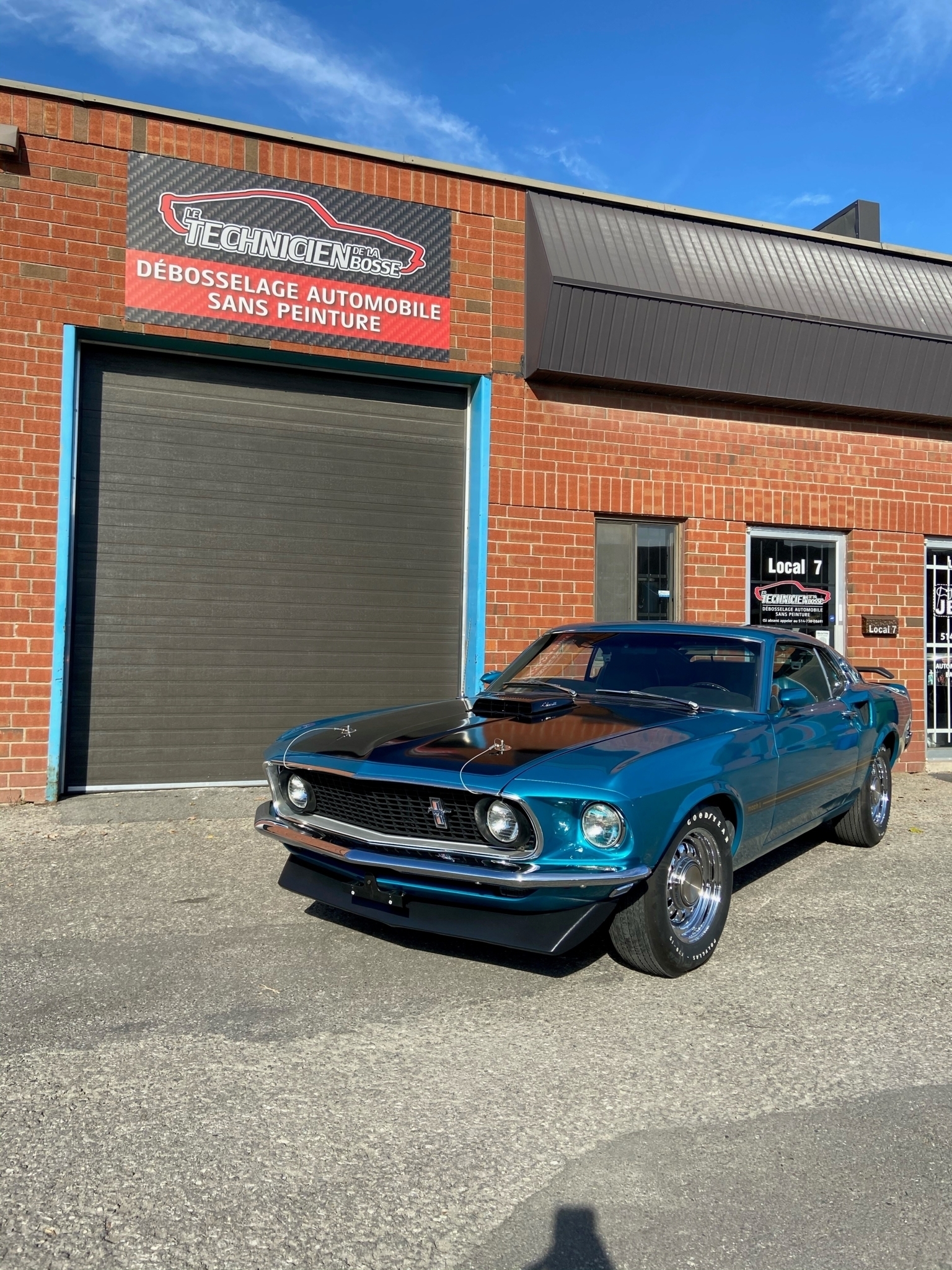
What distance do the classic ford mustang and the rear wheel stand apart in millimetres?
830

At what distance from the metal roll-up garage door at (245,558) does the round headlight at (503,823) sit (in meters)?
5.16

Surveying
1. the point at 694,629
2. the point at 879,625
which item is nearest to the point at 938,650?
the point at 879,625

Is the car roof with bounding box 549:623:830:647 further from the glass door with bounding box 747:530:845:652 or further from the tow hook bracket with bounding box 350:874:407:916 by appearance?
the glass door with bounding box 747:530:845:652

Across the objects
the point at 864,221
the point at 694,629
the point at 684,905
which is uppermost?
the point at 864,221

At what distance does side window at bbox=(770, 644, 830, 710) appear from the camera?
5145 mm

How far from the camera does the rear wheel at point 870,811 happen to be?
6340 mm

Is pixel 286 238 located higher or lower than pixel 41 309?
higher

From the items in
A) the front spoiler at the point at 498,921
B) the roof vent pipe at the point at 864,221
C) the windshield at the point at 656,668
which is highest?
the roof vent pipe at the point at 864,221

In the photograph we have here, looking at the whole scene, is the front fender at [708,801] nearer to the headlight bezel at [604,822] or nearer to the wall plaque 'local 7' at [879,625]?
the headlight bezel at [604,822]

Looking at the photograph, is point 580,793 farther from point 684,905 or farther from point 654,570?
point 654,570

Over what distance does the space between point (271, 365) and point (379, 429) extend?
3.61 feet

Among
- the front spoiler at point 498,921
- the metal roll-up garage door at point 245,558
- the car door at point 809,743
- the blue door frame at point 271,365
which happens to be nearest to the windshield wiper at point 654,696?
the car door at point 809,743

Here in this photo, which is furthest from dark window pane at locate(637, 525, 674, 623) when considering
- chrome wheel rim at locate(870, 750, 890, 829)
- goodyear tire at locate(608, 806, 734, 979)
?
goodyear tire at locate(608, 806, 734, 979)

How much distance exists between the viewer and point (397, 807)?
3.96 m
